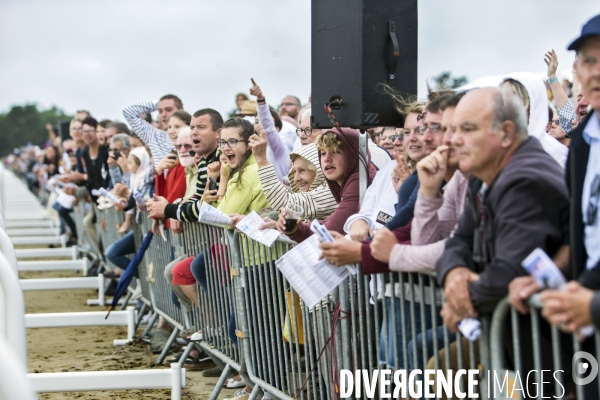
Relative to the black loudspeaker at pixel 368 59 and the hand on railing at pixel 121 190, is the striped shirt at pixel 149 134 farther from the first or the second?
the black loudspeaker at pixel 368 59

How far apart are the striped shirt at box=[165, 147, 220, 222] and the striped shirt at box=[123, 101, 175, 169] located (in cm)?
145

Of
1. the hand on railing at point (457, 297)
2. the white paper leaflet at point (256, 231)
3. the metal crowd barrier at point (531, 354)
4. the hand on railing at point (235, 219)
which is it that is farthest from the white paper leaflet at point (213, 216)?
the metal crowd barrier at point (531, 354)

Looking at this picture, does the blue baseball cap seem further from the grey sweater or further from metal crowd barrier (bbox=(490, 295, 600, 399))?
metal crowd barrier (bbox=(490, 295, 600, 399))

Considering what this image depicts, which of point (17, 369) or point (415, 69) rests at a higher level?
point (415, 69)

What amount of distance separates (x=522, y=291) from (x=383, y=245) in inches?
39.7

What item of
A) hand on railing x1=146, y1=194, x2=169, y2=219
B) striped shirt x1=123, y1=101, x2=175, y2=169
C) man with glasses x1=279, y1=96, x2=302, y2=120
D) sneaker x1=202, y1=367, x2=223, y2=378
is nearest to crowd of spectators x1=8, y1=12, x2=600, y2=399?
hand on railing x1=146, y1=194, x2=169, y2=219

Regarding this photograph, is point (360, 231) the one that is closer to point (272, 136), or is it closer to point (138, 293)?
point (272, 136)

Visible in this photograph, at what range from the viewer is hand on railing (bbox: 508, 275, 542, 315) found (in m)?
2.82

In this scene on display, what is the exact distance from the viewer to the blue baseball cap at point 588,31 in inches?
112

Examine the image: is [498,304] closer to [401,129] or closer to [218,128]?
[401,129]

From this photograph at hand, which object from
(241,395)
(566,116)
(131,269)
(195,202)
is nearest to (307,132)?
(195,202)

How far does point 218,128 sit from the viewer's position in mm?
7465

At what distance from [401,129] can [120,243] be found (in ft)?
18.0

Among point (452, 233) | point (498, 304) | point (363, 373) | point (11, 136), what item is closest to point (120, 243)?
point (363, 373)
